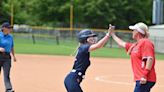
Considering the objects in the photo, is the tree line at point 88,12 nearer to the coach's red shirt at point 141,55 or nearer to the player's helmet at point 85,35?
the player's helmet at point 85,35

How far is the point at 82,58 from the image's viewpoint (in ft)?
29.7

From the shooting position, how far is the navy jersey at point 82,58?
29.3 ft

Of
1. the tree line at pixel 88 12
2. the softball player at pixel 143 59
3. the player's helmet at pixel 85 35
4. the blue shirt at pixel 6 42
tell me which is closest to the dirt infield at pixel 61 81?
the blue shirt at pixel 6 42

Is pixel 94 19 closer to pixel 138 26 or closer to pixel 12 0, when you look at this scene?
pixel 12 0

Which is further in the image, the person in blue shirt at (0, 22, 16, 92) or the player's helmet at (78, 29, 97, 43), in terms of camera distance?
the person in blue shirt at (0, 22, 16, 92)

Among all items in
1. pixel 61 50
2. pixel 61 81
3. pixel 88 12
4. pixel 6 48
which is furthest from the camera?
pixel 88 12

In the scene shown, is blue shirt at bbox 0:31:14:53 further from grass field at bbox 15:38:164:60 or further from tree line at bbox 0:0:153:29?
tree line at bbox 0:0:153:29

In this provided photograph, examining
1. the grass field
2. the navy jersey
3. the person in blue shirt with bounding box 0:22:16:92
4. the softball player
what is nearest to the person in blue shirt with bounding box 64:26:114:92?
the navy jersey

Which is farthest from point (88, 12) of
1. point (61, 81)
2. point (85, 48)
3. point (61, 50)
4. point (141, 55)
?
point (141, 55)

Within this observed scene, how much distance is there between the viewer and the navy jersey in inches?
352

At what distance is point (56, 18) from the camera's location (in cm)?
6506

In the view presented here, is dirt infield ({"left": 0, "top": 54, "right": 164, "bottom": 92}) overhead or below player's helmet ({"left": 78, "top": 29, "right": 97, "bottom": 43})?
below

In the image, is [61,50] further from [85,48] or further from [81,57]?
[85,48]

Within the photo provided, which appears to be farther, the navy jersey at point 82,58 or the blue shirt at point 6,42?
the blue shirt at point 6,42
